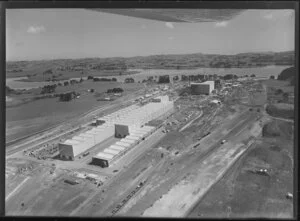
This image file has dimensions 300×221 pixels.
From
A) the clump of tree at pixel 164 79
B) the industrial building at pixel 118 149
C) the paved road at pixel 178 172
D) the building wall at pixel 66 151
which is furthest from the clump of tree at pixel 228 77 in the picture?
the building wall at pixel 66 151

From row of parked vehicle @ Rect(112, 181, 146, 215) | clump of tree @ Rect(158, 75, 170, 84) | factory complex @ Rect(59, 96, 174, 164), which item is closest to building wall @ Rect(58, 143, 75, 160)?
factory complex @ Rect(59, 96, 174, 164)

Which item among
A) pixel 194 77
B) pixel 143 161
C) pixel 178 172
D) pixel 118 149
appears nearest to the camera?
pixel 178 172

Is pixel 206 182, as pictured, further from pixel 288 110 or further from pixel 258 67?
pixel 258 67

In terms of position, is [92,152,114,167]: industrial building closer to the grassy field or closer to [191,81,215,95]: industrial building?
the grassy field

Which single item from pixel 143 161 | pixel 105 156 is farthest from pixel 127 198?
pixel 105 156

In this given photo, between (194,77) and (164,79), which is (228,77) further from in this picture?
(164,79)

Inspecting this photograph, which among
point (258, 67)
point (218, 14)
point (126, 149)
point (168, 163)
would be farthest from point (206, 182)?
point (258, 67)
